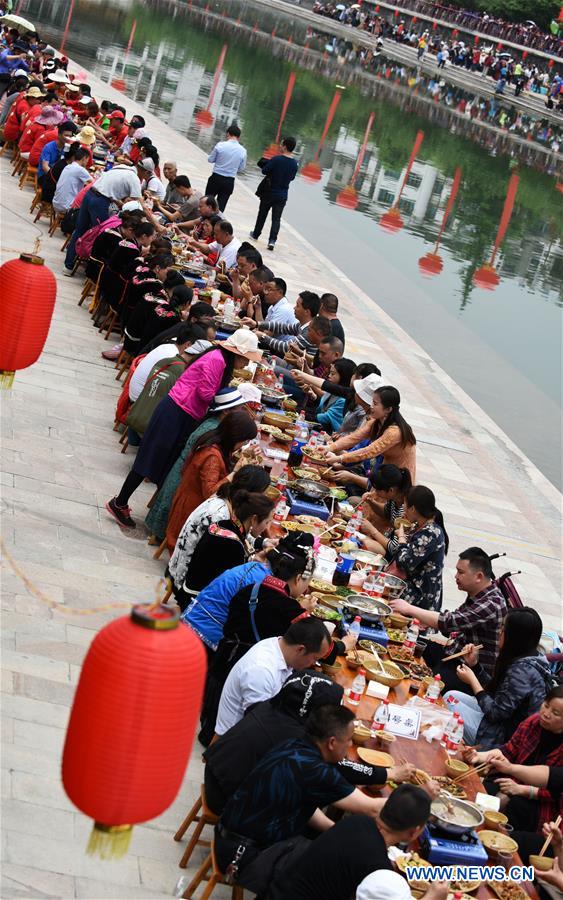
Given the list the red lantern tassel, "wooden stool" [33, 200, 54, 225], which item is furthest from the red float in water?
the red lantern tassel

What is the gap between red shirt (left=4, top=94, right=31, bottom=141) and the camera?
64.6 feet

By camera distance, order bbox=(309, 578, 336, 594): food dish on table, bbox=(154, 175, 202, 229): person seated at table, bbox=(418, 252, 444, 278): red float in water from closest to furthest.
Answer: bbox=(309, 578, 336, 594): food dish on table
bbox=(154, 175, 202, 229): person seated at table
bbox=(418, 252, 444, 278): red float in water

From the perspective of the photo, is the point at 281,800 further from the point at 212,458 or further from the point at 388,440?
the point at 388,440

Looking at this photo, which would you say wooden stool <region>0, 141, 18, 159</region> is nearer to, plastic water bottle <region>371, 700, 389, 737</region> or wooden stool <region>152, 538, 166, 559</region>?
wooden stool <region>152, 538, 166, 559</region>

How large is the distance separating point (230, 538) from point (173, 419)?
88.8 inches

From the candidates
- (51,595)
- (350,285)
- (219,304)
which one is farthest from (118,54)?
(51,595)

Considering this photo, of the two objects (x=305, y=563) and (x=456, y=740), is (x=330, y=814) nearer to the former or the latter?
(x=456, y=740)

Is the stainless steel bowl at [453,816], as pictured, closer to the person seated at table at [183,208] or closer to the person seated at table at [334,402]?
the person seated at table at [334,402]

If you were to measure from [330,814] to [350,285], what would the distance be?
16.0 meters

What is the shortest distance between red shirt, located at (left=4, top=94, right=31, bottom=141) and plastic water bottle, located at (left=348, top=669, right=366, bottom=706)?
48.7ft

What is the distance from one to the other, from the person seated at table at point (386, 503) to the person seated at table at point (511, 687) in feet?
5.62

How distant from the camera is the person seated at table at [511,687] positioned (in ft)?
24.2

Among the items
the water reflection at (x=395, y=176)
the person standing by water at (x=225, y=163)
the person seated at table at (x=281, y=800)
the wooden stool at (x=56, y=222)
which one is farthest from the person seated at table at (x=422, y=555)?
the person standing by water at (x=225, y=163)

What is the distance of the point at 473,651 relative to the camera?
809 centimetres
